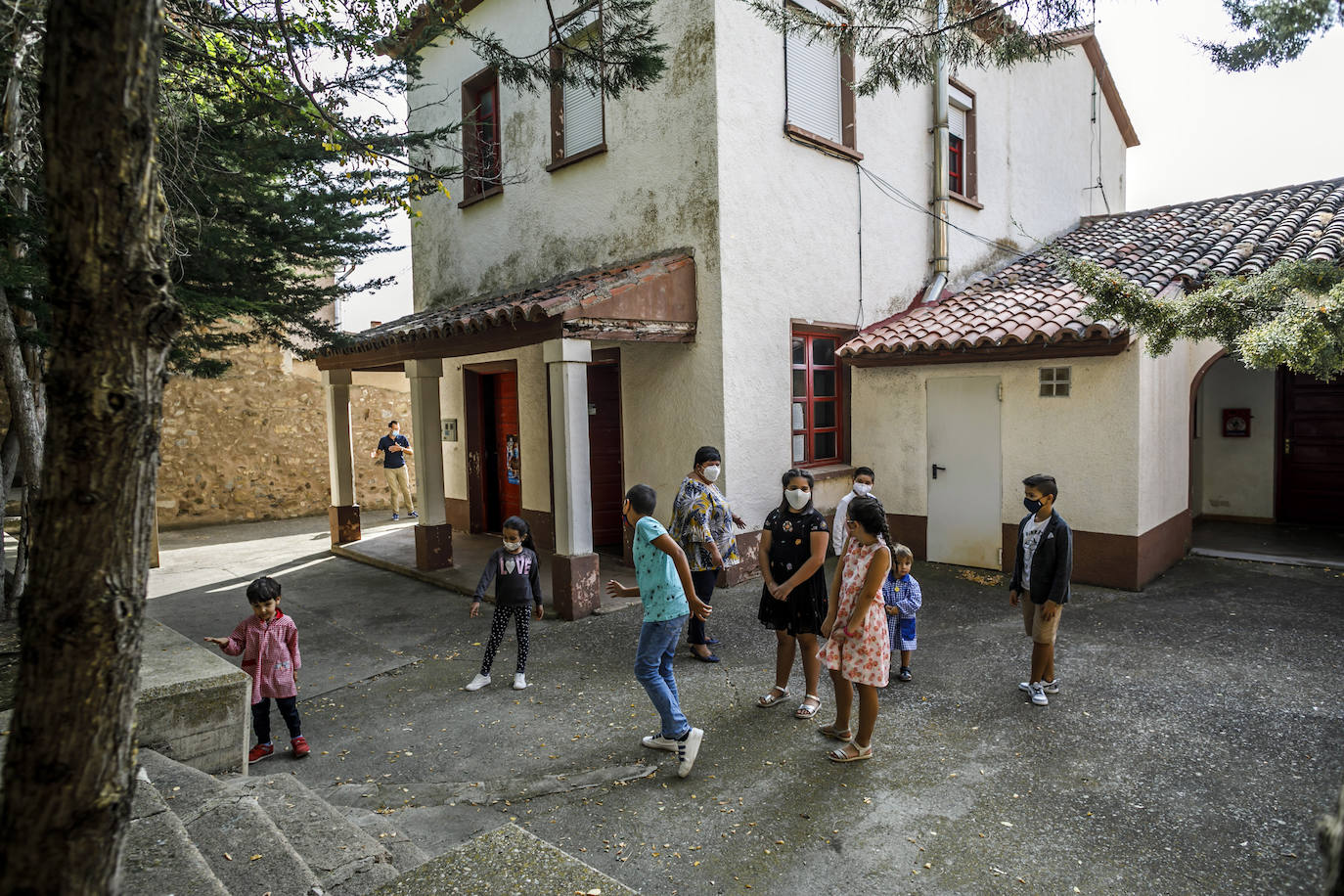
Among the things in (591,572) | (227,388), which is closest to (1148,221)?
(591,572)

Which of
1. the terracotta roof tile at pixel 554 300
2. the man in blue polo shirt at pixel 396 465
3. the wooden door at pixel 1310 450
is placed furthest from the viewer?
the man in blue polo shirt at pixel 396 465

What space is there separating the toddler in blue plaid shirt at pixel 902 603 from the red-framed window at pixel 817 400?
3681 millimetres

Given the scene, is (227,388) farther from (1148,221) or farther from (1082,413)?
(1148,221)

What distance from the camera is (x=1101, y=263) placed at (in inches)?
396

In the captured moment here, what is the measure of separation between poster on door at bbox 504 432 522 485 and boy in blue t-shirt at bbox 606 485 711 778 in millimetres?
6679

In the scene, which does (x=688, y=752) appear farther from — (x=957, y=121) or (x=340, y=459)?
(x=957, y=121)

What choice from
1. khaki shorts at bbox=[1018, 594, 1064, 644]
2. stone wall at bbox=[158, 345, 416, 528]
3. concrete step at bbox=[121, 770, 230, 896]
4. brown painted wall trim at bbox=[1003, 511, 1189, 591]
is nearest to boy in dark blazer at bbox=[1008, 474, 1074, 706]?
khaki shorts at bbox=[1018, 594, 1064, 644]

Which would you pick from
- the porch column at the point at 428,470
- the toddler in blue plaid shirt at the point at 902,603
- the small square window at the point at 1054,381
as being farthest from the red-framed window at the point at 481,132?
the toddler in blue plaid shirt at the point at 902,603

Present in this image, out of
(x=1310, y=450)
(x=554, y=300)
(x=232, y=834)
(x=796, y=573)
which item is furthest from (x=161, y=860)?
(x=1310, y=450)

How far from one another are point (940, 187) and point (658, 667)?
27.9 feet

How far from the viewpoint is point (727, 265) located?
7992 mm

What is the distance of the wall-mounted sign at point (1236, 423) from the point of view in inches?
440

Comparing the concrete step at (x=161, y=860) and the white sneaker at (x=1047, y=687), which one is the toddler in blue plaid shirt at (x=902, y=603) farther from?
the concrete step at (x=161, y=860)

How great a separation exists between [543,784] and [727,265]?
5367mm
